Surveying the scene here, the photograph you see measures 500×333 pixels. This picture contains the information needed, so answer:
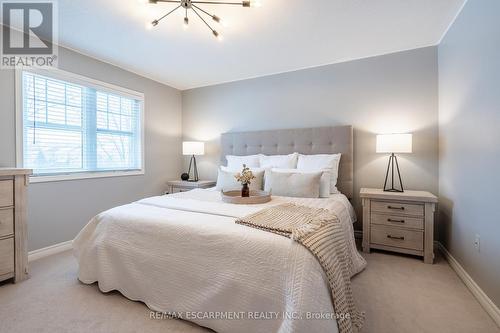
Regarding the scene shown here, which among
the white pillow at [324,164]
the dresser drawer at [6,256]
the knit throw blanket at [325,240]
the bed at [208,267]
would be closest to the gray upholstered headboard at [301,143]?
the white pillow at [324,164]

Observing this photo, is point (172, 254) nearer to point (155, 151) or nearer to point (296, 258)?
point (296, 258)

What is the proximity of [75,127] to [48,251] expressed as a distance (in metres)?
1.46

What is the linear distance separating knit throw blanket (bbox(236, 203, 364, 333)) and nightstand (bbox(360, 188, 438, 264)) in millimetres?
1125

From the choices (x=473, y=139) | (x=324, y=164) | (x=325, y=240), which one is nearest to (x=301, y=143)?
(x=324, y=164)

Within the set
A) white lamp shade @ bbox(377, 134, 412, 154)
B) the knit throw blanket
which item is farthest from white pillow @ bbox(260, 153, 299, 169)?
the knit throw blanket

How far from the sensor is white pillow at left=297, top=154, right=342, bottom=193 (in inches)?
Result: 113

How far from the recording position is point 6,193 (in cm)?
196

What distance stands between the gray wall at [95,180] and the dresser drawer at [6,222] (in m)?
0.56

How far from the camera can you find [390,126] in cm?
292

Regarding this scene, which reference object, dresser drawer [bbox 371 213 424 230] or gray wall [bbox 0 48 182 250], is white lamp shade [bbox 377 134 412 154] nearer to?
dresser drawer [bbox 371 213 424 230]

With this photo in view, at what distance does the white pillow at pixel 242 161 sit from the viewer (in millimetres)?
3349

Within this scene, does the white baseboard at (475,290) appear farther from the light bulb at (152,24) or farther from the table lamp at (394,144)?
the light bulb at (152,24)

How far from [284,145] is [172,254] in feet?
7.53

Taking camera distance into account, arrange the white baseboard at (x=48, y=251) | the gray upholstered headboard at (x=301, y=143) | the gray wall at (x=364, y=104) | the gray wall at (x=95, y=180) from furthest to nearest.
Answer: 1. the gray upholstered headboard at (x=301, y=143)
2. the gray wall at (x=364, y=104)
3. the white baseboard at (x=48, y=251)
4. the gray wall at (x=95, y=180)
